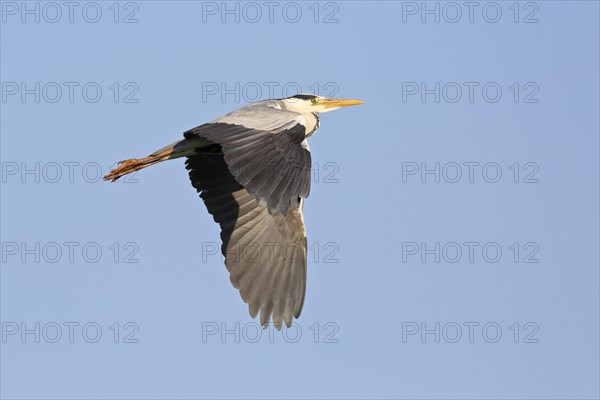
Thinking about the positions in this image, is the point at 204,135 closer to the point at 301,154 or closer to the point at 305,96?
the point at 301,154

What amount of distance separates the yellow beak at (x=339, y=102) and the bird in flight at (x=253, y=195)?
11 millimetres

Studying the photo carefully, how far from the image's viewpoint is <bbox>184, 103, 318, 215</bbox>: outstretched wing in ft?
27.9

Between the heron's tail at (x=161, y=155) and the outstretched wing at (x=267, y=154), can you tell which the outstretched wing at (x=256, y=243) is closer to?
the heron's tail at (x=161, y=155)

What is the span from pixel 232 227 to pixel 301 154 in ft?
8.55

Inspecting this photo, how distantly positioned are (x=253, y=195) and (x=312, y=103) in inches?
124

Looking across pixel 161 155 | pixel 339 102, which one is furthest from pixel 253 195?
pixel 339 102

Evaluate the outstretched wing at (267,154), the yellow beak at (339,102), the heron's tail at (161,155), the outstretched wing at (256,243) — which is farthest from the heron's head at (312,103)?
the outstretched wing at (267,154)

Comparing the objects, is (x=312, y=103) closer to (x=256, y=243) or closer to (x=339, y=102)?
(x=339, y=102)

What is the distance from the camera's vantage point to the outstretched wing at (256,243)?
1088 cm

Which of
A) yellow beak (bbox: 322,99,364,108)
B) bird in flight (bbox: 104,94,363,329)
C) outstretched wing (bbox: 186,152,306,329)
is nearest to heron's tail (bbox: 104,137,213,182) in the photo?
bird in flight (bbox: 104,94,363,329)

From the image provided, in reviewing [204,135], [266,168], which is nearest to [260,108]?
[204,135]

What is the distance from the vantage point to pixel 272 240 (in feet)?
37.2

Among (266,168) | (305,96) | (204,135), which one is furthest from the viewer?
(305,96)

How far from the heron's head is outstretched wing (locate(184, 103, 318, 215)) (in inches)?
75.0
